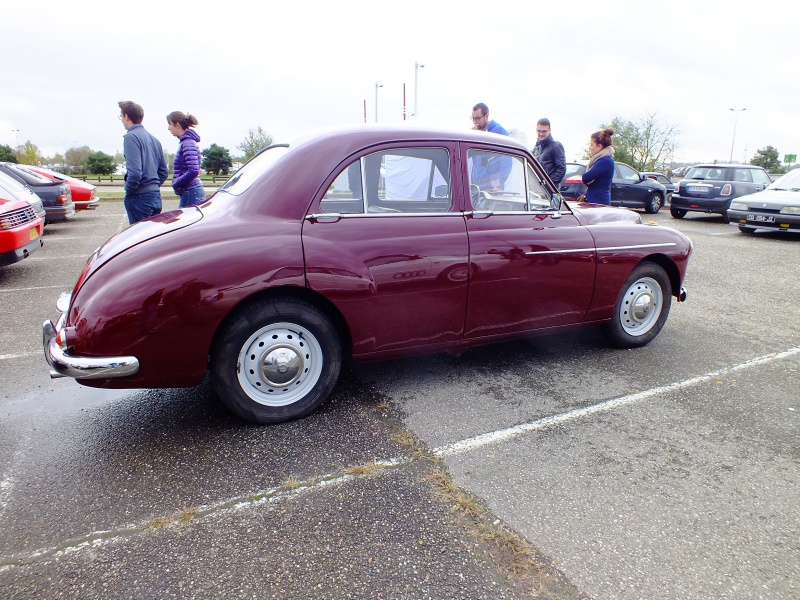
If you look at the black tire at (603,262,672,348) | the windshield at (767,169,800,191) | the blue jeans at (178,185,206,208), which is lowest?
the black tire at (603,262,672,348)

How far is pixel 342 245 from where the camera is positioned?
10.1 feet

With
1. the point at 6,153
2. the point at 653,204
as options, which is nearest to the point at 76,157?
the point at 6,153

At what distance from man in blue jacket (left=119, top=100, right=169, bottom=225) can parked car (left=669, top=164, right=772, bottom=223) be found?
42.8 ft

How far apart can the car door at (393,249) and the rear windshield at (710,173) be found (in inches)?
538

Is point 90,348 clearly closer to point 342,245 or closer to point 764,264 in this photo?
point 342,245

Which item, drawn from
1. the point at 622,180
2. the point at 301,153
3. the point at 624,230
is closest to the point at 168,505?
the point at 301,153

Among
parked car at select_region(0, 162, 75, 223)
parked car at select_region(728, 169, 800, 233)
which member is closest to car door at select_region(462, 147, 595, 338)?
parked car at select_region(728, 169, 800, 233)

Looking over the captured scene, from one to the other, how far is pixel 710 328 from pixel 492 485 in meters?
3.57

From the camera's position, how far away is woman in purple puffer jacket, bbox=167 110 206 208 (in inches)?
254

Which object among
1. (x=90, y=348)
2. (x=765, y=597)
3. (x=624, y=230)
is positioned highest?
(x=624, y=230)

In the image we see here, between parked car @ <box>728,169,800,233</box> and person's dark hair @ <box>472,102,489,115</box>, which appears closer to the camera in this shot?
person's dark hair @ <box>472,102,489,115</box>

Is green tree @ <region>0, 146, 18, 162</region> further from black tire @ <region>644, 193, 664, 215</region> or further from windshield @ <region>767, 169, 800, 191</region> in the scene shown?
windshield @ <region>767, 169, 800, 191</region>

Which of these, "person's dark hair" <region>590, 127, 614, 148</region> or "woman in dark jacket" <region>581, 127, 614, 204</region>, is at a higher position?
"person's dark hair" <region>590, 127, 614, 148</region>

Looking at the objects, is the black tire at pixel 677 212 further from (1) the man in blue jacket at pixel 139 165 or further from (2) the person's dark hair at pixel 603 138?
(1) the man in blue jacket at pixel 139 165
